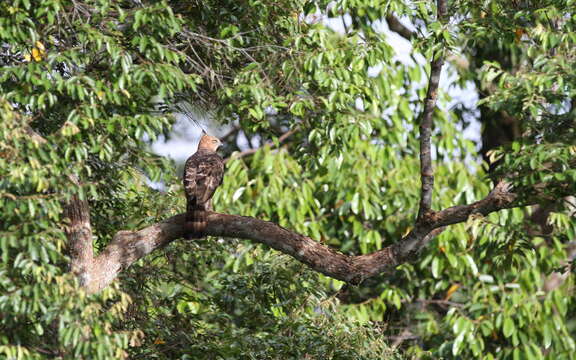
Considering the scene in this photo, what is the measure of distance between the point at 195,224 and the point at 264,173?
3768mm

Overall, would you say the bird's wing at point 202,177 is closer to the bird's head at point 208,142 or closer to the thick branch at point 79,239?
the bird's head at point 208,142

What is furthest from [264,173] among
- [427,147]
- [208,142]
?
[427,147]

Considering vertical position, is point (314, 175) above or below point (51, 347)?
above

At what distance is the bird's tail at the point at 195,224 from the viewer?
6.58 metres

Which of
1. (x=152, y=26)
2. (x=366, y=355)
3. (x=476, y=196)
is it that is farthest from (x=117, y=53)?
(x=476, y=196)

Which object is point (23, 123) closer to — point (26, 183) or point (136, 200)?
point (26, 183)

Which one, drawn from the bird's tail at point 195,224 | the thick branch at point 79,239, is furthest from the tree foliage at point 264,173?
the bird's tail at point 195,224

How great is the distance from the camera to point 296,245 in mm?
6500

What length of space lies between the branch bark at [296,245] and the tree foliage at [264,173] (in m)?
0.30

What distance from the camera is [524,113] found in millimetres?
6910

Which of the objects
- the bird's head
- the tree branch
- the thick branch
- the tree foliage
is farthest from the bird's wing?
the tree branch

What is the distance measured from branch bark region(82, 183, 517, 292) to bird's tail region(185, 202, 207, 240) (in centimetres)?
7

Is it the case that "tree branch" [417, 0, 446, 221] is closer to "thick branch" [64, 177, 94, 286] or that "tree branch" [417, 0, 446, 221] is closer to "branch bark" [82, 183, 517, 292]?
"branch bark" [82, 183, 517, 292]

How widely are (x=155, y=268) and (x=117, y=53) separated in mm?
2547
